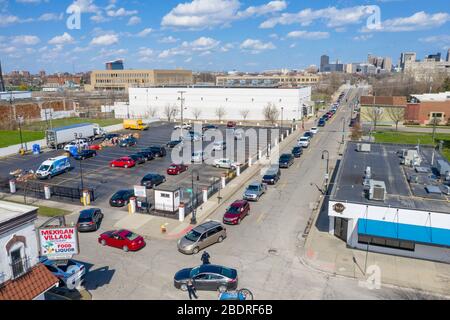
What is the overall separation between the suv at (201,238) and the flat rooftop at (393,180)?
713cm

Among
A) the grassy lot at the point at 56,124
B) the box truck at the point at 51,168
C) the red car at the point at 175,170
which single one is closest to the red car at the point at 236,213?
the red car at the point at 175,170

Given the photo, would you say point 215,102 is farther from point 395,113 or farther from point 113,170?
point 113,170

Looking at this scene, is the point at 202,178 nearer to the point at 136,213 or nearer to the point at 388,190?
the point at 136,213

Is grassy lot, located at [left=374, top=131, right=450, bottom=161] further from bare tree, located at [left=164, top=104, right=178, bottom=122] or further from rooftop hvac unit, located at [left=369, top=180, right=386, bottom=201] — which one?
bare tree, located at [left=164, top=104, right=178, bottom=122]

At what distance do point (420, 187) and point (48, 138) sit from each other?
149 feet

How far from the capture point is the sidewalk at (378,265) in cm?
1711

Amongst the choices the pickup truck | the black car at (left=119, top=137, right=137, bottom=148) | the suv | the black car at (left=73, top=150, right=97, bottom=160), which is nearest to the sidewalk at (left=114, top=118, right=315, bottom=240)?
the pickup truck

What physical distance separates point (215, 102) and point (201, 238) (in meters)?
62.0

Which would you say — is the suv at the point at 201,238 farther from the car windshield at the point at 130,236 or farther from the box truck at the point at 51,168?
the box truck at the point at 51,168

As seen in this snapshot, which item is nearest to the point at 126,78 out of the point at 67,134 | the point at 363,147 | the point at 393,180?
the point at 67,134

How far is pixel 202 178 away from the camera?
34.5m

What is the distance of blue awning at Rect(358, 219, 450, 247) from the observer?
18391 millimetres

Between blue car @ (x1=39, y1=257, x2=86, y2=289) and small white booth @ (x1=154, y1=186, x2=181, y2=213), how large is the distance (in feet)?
30.8
